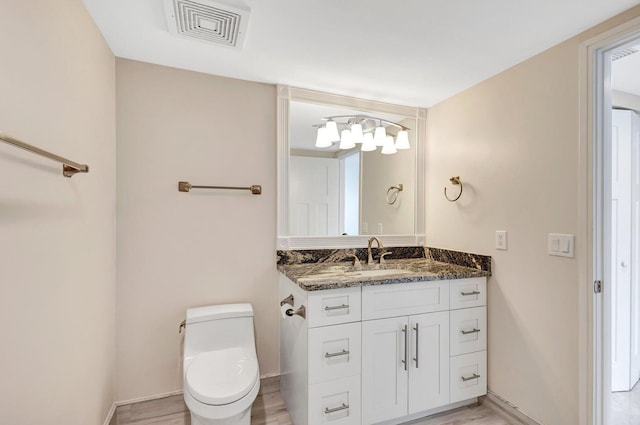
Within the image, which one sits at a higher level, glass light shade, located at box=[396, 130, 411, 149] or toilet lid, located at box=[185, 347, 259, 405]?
glass light shade, located at box=[396, 130, 411, 149]

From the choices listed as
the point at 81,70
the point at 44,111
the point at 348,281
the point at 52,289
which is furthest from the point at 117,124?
the point at 348,281

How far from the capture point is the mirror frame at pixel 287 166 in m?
2.25

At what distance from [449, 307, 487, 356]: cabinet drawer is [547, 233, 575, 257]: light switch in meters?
0.61

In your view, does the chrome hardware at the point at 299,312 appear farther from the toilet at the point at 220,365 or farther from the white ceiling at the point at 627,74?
the white ceiling at the point at 627,74

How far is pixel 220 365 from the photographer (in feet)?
5.69

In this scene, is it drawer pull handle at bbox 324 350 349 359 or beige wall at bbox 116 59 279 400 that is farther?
beige wall at bbox 116 59 279 400

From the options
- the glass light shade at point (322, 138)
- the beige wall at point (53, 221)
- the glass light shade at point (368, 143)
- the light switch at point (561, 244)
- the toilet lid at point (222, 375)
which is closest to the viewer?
the beige wall at point (53, 221)

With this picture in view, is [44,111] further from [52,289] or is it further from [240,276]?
[240,276]

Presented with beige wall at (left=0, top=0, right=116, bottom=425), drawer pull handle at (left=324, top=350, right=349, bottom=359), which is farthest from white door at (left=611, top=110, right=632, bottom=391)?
beige wall at (left=0, top=0, right=116, bottom=425)

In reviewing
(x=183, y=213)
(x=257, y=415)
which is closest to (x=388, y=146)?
(x=183, y=213)

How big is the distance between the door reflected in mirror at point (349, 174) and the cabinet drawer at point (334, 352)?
0.81m

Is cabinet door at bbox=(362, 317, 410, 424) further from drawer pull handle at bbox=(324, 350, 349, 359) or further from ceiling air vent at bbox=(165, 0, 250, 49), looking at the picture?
ceiling air vent at bbox=(165, 0, 250, 49)

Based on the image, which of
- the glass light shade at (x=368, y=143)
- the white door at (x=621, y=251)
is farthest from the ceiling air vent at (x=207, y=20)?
the white door at (x=621, y=251)

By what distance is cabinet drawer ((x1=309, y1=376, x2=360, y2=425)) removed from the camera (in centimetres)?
164
